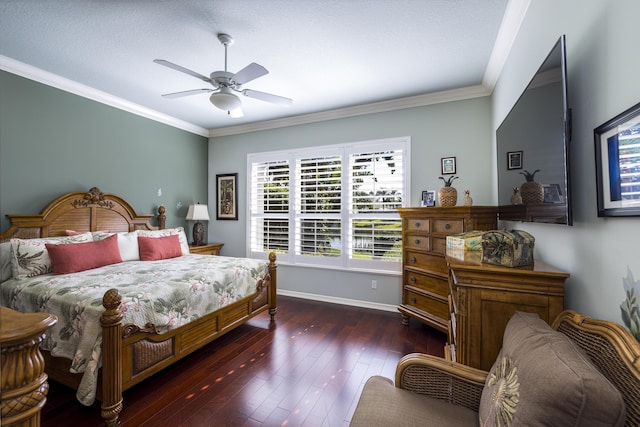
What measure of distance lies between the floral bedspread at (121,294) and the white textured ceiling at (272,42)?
207 cm

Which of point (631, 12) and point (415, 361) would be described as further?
point (415, 361)

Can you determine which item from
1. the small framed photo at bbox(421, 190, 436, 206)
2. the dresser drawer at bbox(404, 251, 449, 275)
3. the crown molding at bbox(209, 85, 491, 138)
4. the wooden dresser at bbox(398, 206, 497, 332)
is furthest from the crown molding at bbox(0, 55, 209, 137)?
the dresser drawer at bbox(404, 251, 449, 275)

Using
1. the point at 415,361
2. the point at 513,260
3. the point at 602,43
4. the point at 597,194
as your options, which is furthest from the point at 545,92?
the point at 415,361

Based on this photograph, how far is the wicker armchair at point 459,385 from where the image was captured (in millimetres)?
702

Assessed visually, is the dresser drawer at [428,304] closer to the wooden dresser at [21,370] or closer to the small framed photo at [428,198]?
the small framed photo at [428,198]

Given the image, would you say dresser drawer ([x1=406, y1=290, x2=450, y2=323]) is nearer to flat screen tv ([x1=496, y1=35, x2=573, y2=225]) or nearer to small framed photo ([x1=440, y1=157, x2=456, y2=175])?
flat screen tv ([x1=496, y1=35, x2=573, y2=225])

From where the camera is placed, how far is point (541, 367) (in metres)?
0.75

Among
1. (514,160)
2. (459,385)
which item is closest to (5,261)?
(459,385)

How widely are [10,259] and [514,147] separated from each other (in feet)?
13.8

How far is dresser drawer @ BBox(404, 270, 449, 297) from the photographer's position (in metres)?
2.70

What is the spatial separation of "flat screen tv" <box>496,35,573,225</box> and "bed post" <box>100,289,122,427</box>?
2.43 metres

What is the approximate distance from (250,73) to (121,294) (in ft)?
6.32

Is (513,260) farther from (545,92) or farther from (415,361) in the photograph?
(545,92)

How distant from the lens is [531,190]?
59.2 inches
